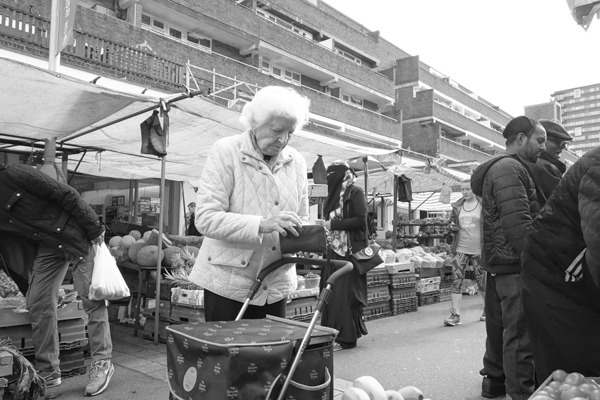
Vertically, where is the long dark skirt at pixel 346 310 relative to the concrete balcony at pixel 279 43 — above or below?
below

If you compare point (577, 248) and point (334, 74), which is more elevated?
point (334, 74)

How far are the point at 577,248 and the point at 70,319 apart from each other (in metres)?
4.38

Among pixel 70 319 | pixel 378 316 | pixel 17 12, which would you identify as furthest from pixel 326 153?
pixel 17 12

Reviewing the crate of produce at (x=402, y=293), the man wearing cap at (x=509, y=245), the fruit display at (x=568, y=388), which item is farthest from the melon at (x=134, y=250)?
the fruit display at (x=568, y=388)

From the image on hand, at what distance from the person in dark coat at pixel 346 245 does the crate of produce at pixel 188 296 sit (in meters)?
1.43

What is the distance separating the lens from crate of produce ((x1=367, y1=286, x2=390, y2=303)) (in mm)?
7611

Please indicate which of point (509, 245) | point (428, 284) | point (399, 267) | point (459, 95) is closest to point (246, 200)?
point (509, 245)

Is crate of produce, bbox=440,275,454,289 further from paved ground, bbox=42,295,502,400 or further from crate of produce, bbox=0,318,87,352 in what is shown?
crate of produce, bbox=0,318,87,352

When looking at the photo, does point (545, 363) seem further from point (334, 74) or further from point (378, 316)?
point (334, 74)

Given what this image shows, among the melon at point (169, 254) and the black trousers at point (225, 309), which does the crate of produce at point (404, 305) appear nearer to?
the melon at point (169, 254)

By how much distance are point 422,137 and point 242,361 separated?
122ft

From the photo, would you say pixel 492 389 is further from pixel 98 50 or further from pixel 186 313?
pixel 98 50

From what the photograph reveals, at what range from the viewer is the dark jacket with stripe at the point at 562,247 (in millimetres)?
1926

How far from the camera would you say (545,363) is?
223 centimetres
